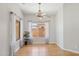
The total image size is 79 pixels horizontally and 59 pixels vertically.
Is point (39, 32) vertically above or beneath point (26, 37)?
above

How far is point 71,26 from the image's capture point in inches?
212

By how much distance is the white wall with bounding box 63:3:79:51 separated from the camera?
17.3ft

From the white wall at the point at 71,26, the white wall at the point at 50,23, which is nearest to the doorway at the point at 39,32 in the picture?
the white wall at the point at 50,23

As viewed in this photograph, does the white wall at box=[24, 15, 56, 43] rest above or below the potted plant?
above

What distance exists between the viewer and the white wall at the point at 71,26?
5.28m

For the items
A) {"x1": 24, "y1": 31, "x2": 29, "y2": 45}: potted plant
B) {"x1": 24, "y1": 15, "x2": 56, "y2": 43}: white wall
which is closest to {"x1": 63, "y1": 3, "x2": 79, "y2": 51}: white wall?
{"x1": 24, "y1": 15, "x2": 56, "y2": 43}: white wall

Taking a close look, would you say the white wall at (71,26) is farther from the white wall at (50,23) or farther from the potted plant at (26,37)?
the potted plant at (26,37)

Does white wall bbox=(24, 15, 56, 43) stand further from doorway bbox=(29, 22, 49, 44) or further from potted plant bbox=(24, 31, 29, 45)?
potted plant bbox=(24, 31, 29, 45)

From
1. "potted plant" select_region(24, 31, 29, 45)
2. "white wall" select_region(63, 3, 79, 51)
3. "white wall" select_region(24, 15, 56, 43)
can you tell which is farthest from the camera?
"white wall" select_region(24, 15, 56, 43)

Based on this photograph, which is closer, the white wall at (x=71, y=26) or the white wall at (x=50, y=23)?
the white wall at (x=71, y=26)

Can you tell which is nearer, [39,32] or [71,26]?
[71,26]

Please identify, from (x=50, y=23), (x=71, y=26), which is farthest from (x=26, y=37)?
(x=71, y=26)

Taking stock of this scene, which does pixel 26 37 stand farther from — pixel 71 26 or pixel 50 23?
pixel 71 26

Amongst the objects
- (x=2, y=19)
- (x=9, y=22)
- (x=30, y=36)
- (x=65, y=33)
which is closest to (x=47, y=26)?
Answer: (x=30, y=36)
